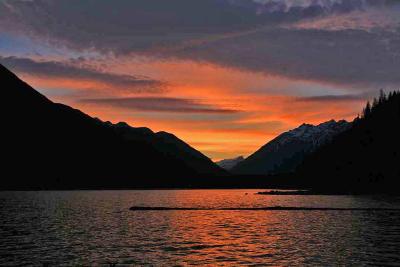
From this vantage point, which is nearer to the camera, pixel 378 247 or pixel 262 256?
pixel 262 256

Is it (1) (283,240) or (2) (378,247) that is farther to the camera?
(1) (283,240)

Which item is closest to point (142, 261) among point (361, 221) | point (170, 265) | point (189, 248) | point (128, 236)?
point (170, 265)

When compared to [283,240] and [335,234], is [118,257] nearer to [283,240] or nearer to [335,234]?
[283,240]

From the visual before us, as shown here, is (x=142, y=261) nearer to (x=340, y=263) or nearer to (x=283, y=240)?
(x=340, y=263)

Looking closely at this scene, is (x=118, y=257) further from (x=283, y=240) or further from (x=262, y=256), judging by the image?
(x=283, y=240)

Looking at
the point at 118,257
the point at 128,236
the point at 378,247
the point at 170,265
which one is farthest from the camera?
the point at 128,236

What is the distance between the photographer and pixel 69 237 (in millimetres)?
79500

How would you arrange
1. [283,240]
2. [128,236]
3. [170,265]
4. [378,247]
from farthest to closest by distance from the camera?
[128,236]
[283,240]
[378,247]
[170,265]

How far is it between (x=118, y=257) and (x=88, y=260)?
152 inches

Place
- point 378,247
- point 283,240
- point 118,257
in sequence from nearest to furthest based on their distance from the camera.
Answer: point 118,257, point 378,247, point 283,240

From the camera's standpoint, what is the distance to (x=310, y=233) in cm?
8456

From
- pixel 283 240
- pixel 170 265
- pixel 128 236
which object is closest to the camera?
pixel 170 265

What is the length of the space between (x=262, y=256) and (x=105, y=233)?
33.9 meters

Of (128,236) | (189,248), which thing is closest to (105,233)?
(128,236)
